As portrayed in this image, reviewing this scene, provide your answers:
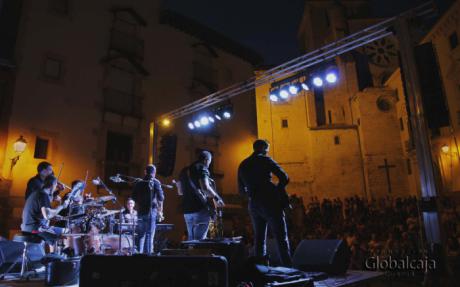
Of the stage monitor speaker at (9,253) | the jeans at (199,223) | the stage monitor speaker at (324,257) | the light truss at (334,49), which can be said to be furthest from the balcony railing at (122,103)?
the stage monitor speaker at (324,257)

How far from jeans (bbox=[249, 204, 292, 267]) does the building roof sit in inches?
557

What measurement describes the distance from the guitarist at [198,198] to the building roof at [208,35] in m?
12.7

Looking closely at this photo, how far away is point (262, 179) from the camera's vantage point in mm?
4391

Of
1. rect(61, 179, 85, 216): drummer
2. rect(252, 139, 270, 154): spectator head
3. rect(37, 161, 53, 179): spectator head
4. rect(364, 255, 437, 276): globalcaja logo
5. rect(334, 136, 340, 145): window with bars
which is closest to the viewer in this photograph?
rect(252, 139, 270, 154): spectator head

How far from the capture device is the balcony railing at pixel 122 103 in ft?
43.9

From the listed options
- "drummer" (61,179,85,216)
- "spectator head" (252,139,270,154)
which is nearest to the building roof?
"drummer" (61,179,85,216)

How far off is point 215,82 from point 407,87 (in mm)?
12314

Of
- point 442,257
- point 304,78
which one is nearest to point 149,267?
point 442,257

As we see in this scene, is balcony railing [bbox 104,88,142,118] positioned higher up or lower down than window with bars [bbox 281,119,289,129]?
lower down

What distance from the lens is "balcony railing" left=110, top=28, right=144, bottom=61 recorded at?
46.0 ft

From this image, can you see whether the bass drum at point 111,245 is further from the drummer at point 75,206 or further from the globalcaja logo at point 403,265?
the globalcaja logo at point 403,265

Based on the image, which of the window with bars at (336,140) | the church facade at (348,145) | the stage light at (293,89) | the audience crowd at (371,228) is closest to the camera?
the audience crowd at (371,228)

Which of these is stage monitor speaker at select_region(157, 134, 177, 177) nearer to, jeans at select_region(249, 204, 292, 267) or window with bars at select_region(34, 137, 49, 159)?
window with bars at select_region(34, 137, 49, 159)

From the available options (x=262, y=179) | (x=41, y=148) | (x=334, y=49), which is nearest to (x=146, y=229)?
(x=262, y=179)
